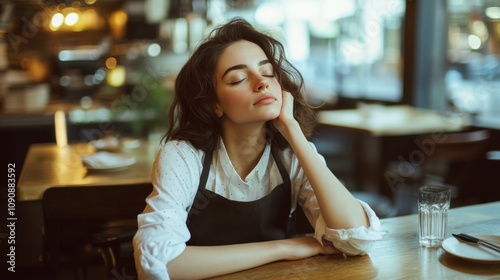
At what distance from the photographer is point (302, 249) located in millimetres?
1483

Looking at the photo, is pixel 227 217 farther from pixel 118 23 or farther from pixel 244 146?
pixel 118 23

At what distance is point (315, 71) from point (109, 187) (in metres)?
5.89

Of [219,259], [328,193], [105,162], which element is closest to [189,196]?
[219,259]

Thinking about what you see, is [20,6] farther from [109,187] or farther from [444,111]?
[109,187]

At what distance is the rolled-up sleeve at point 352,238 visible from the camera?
57.5 inches

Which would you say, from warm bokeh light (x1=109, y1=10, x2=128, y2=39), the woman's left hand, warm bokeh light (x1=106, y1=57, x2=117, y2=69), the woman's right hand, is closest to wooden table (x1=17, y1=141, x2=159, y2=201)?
the woman's left hand

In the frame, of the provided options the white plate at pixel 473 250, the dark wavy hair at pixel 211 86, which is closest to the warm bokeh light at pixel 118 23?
the dark wavy hair at pixel 211 86

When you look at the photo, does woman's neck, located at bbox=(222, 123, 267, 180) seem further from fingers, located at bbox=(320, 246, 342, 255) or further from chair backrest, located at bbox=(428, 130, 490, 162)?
chair backrest, located at bbox=(428, 130, 490, 162)

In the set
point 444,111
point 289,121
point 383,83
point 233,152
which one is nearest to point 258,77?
point 289,121

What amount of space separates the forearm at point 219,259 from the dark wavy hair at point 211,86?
386 millimetres

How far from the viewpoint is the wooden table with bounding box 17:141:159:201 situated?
8.12 feet

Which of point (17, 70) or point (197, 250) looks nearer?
point (197, 250)

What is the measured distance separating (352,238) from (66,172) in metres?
1.79

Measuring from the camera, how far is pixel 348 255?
1.49 meters
